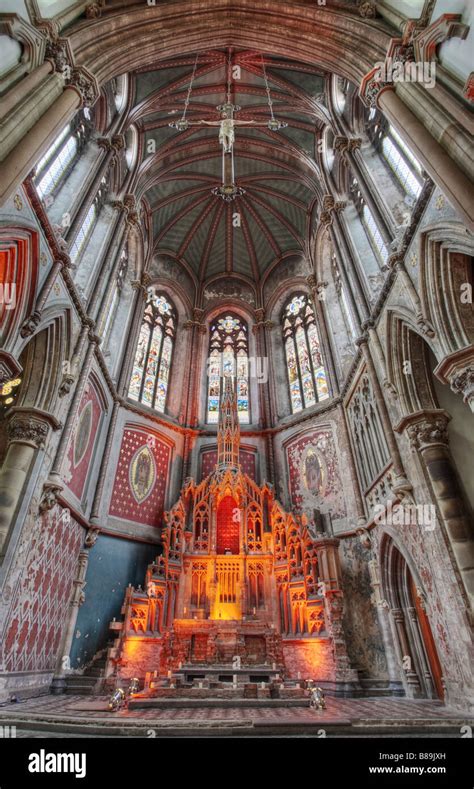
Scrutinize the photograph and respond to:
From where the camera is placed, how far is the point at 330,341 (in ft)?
62.2

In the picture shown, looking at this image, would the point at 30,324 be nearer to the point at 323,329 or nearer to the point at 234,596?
the point at 234,596

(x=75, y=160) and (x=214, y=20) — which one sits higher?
(x=214, y=20)

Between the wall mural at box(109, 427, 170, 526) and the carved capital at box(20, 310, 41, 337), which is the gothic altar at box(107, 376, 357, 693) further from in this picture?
the carved capital at box(20, 310, 41, 337)

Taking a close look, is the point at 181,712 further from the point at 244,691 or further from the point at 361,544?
the point at 361,544

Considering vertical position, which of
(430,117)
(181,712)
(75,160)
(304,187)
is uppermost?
(304,187)

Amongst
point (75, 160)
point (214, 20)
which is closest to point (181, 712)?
point (75, 160)

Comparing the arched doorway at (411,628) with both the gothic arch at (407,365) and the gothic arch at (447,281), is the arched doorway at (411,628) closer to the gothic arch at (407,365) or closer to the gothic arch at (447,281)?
the gothic arch at (407,365)

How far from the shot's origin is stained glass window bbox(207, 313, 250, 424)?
73.9 feet

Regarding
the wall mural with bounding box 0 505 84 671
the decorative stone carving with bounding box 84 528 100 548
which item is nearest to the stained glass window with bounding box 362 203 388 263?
the wall mural with bounding box 0 505 84 671

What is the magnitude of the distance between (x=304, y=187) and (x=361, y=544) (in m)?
19.0

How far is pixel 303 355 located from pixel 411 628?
14103 millimetres
